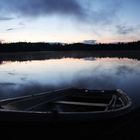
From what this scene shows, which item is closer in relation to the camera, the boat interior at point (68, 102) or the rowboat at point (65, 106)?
the rowboat at point (65, 106)

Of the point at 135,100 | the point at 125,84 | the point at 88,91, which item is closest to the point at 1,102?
the point at 88,91

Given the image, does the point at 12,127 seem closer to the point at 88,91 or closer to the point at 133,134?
the point at 133,134

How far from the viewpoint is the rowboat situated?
6.04 m

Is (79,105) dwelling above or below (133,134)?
above

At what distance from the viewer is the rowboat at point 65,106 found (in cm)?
604

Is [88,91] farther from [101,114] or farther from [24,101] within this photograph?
[101,114]

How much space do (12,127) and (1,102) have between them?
1401 millimetres

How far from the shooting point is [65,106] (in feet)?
29.2

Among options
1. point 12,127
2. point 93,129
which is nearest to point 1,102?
point 12,127

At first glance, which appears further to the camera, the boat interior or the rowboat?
the boat interior

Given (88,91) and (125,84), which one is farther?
(125,84)

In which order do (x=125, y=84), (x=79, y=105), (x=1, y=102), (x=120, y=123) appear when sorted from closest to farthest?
(x=1, y=102) → (x=120, y=123) → (x=79, y=105) → (x=125, y=84)

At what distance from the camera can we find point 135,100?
43.9 ft

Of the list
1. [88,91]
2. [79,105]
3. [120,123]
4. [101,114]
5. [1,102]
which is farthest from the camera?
[88,91]
